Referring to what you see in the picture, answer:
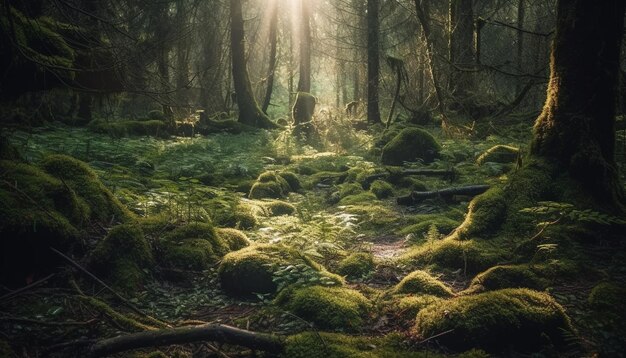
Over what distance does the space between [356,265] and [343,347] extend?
2.07m

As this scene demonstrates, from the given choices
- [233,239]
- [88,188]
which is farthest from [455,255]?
[88,188]

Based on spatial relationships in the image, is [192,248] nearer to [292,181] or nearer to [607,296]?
[607,296]

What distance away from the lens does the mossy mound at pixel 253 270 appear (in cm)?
458

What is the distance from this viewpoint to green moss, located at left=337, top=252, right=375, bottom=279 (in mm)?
5121

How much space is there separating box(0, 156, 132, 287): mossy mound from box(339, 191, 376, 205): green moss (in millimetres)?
4550

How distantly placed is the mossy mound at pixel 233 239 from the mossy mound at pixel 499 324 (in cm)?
293

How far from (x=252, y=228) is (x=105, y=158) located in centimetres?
489

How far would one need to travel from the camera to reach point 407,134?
12281mm

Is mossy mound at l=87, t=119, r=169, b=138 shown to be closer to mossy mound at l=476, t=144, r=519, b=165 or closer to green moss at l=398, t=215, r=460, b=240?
mossy mound at l=476, t=144, r=519, b=165

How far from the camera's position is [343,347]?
10.5 ft

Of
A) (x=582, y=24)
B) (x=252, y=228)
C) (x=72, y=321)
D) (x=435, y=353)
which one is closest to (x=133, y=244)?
(x=72, y=321)

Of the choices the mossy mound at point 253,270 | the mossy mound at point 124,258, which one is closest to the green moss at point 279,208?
the mossy mound at point 253,270

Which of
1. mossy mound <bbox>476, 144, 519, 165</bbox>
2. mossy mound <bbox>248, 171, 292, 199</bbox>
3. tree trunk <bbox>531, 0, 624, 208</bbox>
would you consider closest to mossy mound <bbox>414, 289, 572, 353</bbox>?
tree trunk <bbox>531, 0, 624, 208</bbox>

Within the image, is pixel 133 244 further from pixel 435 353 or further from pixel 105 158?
pixel 105 158
